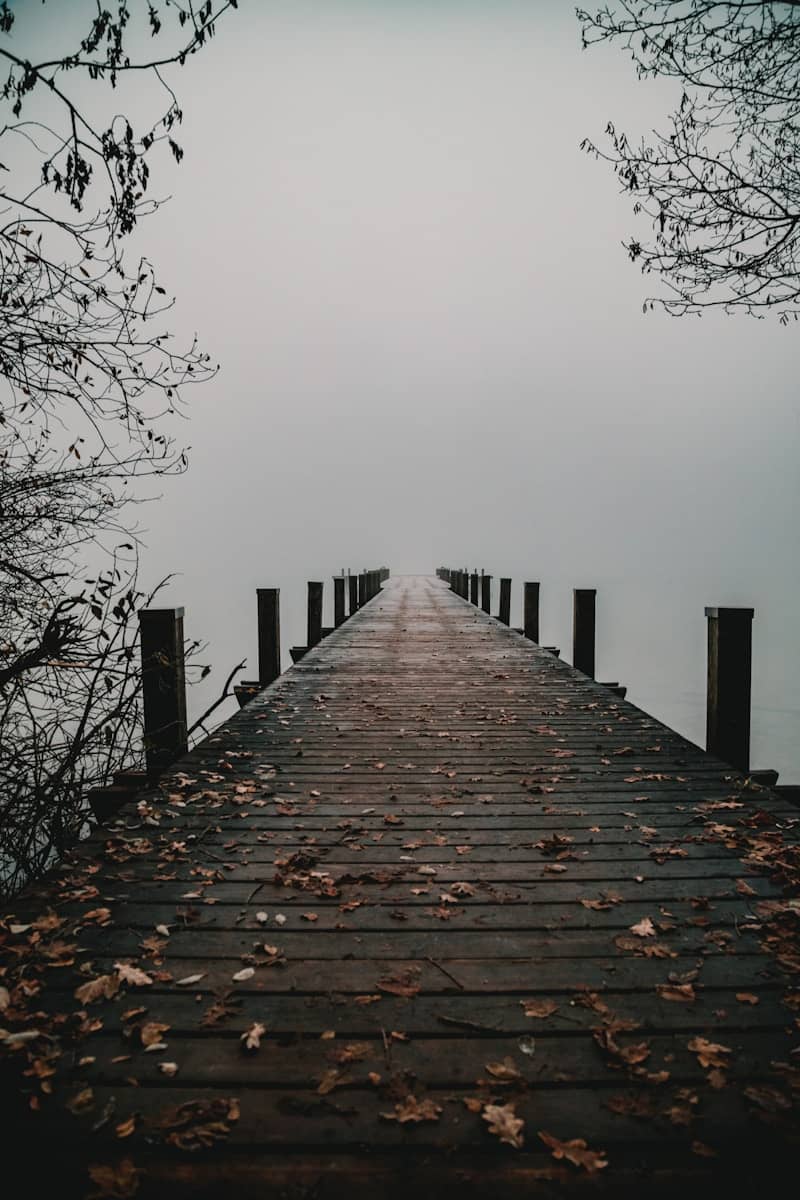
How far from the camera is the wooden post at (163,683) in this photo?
17.2 ft

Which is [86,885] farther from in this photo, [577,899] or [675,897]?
[675,897]

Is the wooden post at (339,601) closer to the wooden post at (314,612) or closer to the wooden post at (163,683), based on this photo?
the wooden post at (314,612)

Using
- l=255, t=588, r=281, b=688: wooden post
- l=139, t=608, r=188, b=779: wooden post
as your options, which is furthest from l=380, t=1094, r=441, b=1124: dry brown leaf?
l=255, t=588, r=281, b=688: wooden post

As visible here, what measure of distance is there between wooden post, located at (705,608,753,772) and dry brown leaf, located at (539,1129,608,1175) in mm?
4025

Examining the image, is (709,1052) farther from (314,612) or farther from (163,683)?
(314,612)

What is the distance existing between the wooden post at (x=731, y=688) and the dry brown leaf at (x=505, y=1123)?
4.04 m

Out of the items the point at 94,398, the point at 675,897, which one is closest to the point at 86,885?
the point at 675,897

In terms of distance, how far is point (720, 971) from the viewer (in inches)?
100

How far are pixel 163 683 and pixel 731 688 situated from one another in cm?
461

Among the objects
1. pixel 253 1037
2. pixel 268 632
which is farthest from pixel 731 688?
pixel 268 632

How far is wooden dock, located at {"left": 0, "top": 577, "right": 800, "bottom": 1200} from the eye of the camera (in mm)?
1777

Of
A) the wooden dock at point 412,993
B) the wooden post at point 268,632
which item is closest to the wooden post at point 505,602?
the wooden post at point 268,632

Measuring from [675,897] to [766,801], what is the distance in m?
1.65

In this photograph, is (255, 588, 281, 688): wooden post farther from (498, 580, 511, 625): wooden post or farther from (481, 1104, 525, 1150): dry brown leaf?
(498, 580, 511, 625): wooden post
